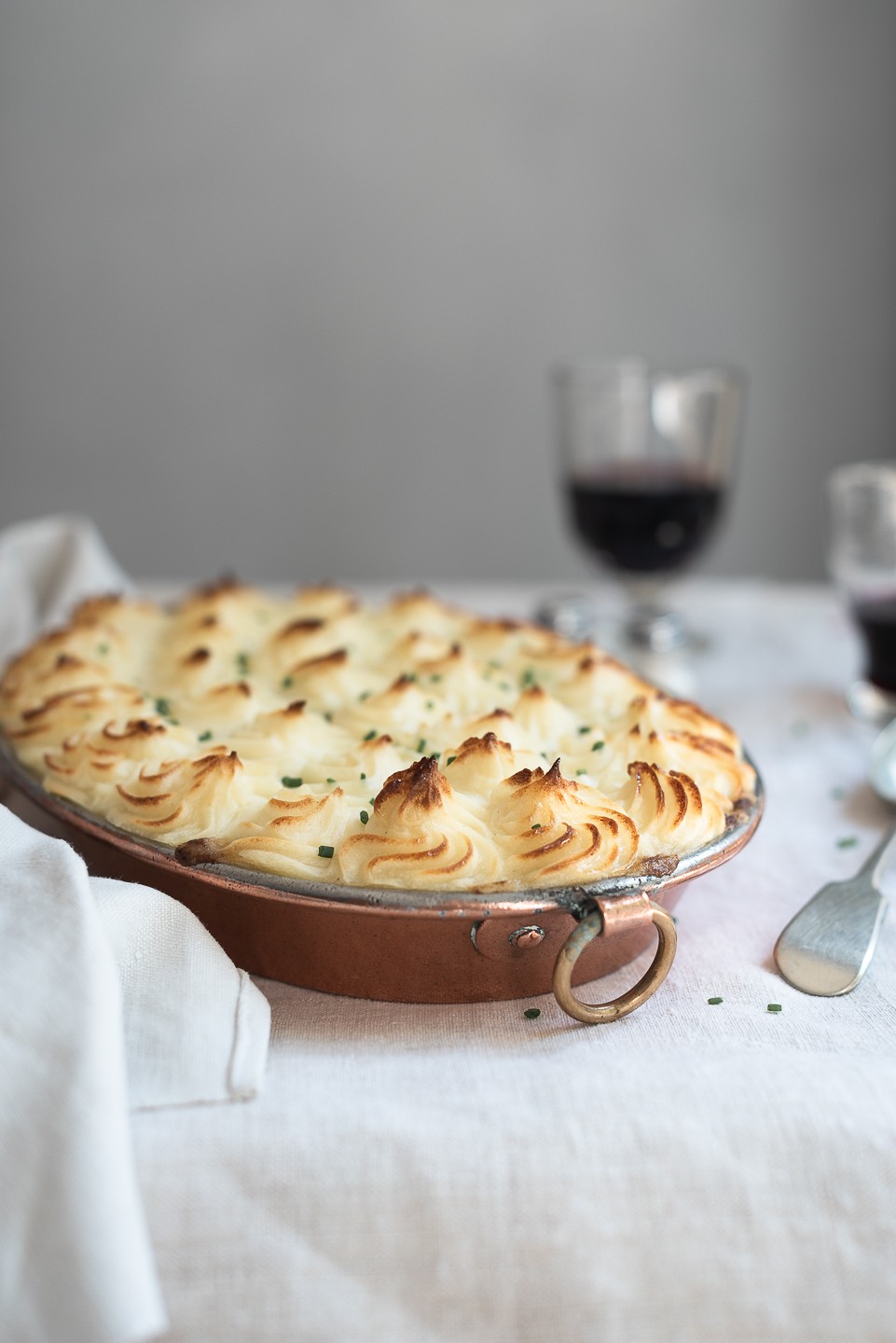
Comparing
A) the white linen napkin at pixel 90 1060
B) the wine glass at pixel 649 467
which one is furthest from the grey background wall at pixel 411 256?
the white linen napkin at pixel 90 1060

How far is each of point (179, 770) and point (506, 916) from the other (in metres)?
0.36

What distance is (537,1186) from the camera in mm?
867

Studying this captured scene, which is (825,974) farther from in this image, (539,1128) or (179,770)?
(179,770)

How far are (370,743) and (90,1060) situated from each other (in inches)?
17.1

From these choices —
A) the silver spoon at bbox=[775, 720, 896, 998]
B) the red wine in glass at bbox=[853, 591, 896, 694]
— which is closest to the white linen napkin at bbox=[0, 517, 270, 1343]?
the silver spoon at bbox=[775, 720, 896, 998]

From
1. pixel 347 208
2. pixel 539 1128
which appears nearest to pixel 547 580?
pixel 347 208

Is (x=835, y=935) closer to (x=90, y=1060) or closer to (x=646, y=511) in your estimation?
(x=90, y=1060)

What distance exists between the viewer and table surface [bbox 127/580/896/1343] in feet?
2.73

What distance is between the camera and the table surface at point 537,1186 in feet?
2.73

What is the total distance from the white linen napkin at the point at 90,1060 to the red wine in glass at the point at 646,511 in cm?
112

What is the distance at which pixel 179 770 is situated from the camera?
1.15 m

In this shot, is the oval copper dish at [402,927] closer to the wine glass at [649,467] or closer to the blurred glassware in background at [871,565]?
the blurred glassware in background at [871,565]

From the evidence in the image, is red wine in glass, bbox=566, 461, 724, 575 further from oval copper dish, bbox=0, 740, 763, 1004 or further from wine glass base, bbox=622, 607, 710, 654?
oval copper dish, bbox=0, 740, 763, 1004

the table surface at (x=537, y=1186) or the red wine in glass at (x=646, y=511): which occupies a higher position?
the table surface at (x=537, y=1186)
